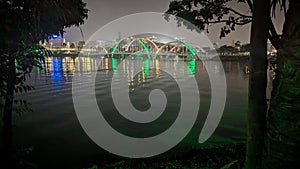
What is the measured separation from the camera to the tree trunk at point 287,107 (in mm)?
2262

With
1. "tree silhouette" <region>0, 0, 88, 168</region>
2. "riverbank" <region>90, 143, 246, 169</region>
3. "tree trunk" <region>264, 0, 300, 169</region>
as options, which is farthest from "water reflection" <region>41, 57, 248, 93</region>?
"tree trunk" <region>264, 0, 300, 169</region>

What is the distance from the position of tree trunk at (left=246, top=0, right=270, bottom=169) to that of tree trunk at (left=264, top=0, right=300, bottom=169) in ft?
0.79

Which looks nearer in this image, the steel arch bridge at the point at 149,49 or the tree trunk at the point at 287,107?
the tree trunk at the point at 287,107

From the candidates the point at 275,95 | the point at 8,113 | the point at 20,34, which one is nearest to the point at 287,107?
the point at 275,95

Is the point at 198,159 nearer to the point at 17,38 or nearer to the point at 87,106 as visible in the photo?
the point at 17,38

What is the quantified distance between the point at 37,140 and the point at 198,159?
5.86 metres

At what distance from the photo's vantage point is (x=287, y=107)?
2299 millimetres

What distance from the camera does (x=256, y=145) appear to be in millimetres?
3029

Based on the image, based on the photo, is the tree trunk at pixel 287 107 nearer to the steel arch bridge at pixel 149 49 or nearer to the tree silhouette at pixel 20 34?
the tree silhouette at pixel 20 34

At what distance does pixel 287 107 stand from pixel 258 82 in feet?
2.07

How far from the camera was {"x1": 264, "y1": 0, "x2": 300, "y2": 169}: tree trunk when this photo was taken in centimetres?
226

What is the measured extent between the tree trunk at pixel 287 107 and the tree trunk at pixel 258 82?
0.24 meters

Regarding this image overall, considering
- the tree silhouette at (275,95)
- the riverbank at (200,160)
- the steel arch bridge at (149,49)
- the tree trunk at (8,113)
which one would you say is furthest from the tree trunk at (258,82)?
the steel arch bridge at (149,49)

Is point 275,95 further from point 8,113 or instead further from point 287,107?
point 8,113
